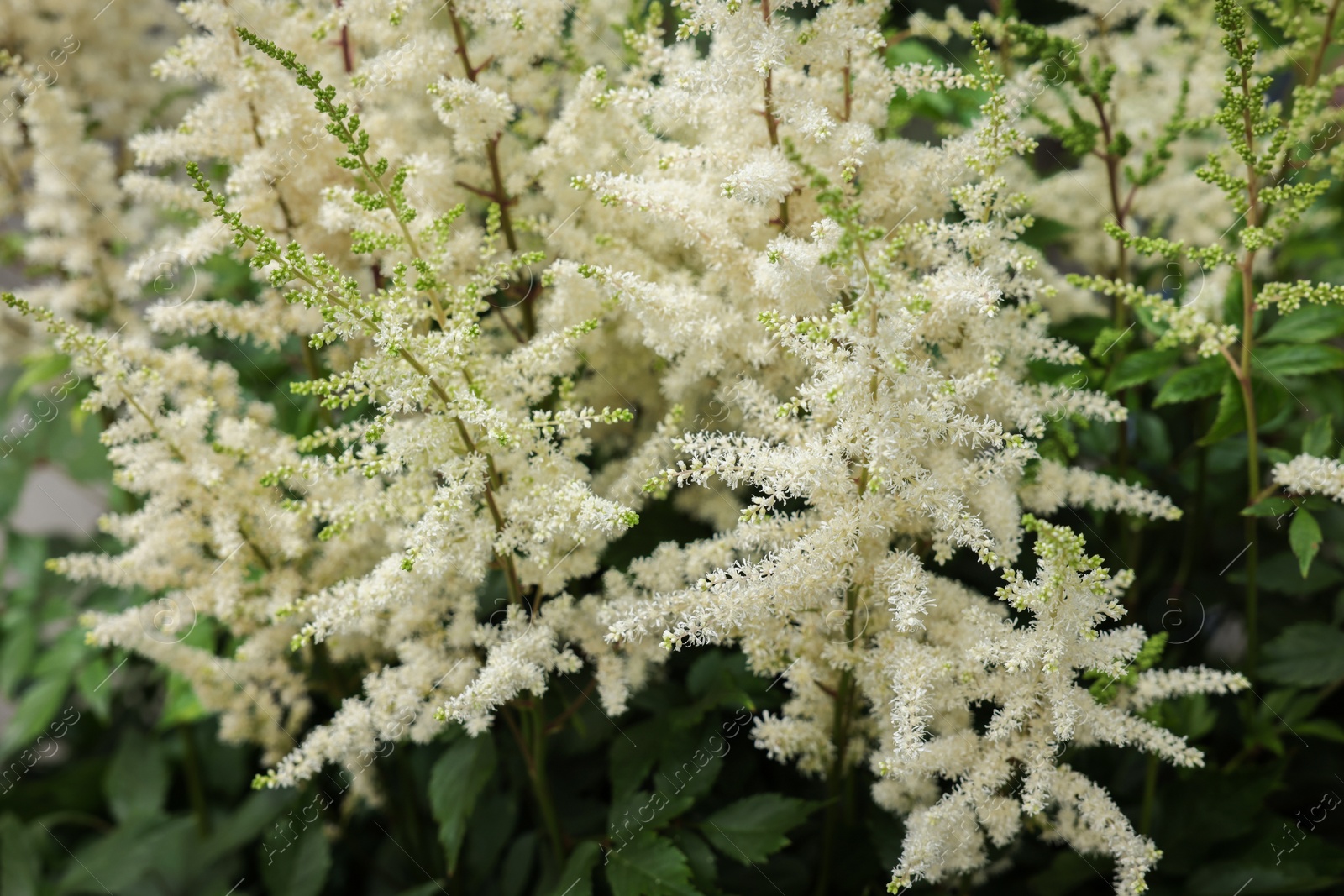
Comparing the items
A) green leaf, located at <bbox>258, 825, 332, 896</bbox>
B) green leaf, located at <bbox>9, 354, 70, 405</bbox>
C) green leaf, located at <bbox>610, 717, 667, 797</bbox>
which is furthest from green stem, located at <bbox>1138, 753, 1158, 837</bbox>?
green leaf, located at <bbox>9, 354, 70, 405</bbox>

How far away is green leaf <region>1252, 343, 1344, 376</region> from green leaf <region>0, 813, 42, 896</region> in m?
2.10

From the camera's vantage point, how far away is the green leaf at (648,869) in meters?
1.11

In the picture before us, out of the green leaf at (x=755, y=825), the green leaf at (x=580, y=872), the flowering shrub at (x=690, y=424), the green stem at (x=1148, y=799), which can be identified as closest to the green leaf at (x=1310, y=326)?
the flowering shrub at (x=690, y=424)

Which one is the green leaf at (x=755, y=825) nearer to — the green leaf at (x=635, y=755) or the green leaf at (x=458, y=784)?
the green leaf at (x=635, y=755)

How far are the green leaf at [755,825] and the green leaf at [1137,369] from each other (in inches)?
26.1

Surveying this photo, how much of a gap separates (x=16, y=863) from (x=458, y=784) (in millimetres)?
1034

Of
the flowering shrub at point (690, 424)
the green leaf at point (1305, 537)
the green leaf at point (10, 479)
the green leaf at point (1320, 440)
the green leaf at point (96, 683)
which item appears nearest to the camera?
the flowering shrub at point (690, 424)

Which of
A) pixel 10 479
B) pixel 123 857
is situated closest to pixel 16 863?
pixel 123 857

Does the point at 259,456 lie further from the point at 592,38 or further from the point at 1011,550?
the point at 1011,550

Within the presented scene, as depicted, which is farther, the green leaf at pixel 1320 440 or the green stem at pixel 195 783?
the green stem at pixel 195 783

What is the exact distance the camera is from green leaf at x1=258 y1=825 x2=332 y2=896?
145 cm

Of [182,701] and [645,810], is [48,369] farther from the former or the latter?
[645,810]

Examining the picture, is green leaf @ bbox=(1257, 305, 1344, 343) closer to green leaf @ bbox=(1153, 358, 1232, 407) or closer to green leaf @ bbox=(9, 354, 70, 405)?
green leaf @ bbox=(1153, 358, 1232, 407)

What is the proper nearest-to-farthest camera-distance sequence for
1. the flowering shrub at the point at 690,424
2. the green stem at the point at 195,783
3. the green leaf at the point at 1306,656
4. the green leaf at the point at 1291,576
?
the flowering shrub at the point at 690,424 < the green leaf at the point at 1306,656 < the green leaf at the point at 1291,576 < the green stem at the point at 195,783
